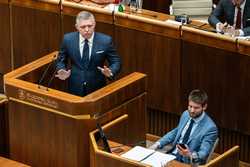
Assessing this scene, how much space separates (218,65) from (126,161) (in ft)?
4.57

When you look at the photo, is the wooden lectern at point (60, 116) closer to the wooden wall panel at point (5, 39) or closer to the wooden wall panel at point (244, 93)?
the wooden wall panel at point (244, 93)

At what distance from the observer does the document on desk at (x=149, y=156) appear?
5301 millimetres

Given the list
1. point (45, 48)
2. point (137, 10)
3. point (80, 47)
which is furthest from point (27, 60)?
point (80, 47)

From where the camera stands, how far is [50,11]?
7109mm

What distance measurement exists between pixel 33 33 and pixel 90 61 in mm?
1392

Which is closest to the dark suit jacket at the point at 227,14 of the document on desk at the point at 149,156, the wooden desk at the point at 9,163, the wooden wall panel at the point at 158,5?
the wooden wall panel at the point at 158,5

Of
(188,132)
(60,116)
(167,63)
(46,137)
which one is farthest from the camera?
(167,63)

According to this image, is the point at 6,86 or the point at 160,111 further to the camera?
the point at 160,111

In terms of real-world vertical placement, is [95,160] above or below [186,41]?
below

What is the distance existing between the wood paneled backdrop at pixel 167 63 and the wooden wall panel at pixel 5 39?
3.6 inches

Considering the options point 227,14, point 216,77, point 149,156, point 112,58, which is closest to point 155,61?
point 216,77

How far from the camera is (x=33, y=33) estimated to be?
7.23 meters

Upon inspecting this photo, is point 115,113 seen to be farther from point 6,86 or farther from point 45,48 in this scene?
point 45,48

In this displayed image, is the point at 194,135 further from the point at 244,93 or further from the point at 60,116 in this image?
the point at 244,93
